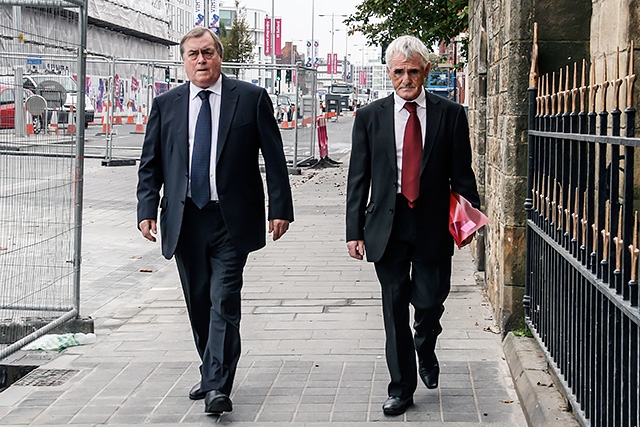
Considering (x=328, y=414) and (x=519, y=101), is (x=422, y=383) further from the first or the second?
(x=519, y=101)


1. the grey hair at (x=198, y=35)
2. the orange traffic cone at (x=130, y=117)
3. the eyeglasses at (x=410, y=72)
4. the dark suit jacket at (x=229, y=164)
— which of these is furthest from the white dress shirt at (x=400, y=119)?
the orange traffic cone at (x=130, y=117)

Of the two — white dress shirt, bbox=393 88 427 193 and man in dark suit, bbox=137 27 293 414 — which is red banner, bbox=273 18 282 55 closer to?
man in dark suit, bbox=137 27 293 414

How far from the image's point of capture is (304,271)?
388 inches

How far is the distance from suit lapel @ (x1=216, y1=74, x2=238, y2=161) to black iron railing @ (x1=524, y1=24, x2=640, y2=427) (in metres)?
1.67

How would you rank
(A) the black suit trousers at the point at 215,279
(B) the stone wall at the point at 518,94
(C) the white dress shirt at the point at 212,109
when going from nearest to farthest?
1. (A) the black suit trousers at the point at 215,279
2. (C) the white dress shirt at the point at 212,109
3. (B) the stone wall at the point at 518,94

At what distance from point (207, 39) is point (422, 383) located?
2266mm

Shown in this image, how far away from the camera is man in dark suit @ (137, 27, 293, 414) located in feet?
17.8

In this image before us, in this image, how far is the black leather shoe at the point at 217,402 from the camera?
5309mm

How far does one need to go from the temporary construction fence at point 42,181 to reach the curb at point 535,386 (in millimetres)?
3017

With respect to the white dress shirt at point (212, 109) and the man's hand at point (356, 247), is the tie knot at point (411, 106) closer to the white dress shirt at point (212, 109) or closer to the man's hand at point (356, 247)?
the man's hand at point (356, 247)

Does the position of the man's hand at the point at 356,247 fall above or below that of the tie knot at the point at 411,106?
below

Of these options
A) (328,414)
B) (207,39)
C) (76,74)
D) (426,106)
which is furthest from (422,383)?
(76,74)

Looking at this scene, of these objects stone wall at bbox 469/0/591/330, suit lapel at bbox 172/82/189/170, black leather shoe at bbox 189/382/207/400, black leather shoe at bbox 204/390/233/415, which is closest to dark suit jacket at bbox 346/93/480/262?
suit lapel at bbox 172/82/189/170

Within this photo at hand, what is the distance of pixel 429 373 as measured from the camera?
570cm
